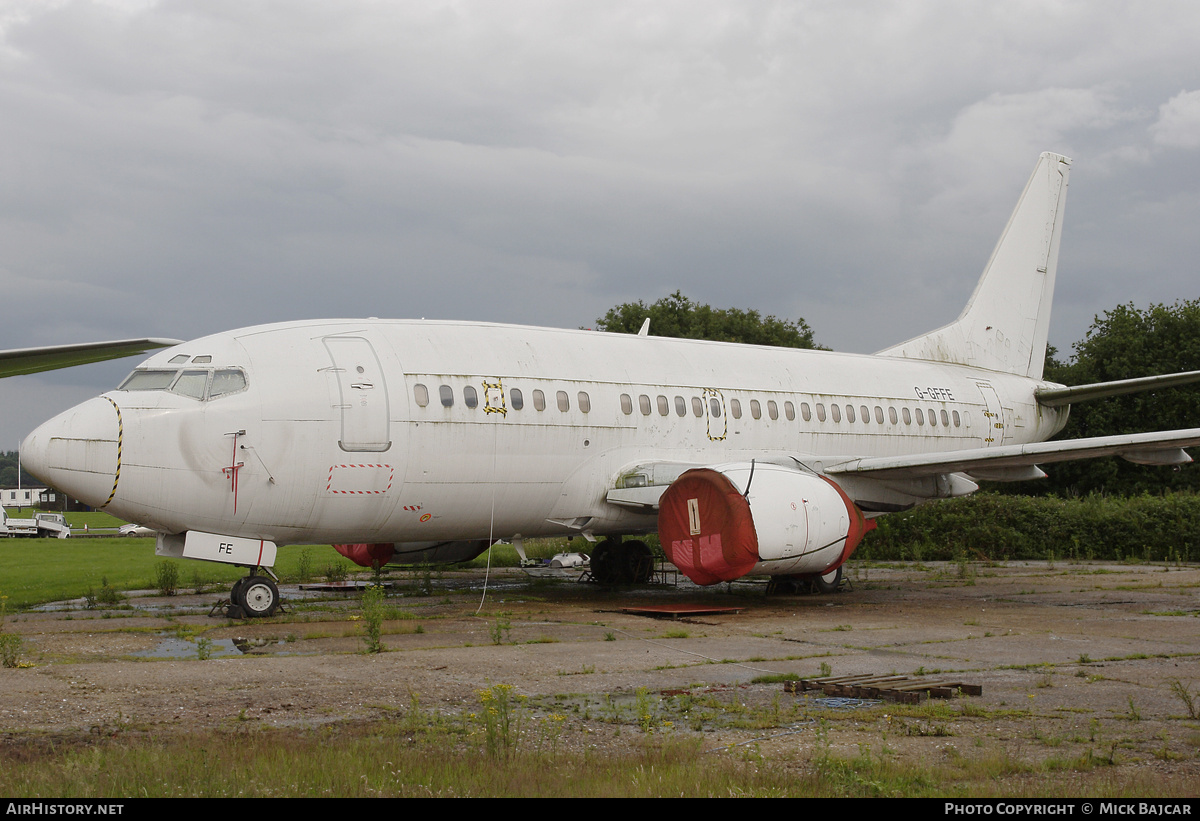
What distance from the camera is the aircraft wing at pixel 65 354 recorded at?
1208 centimetres

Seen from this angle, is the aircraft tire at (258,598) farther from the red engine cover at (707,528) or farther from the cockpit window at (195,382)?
the red engine cover at (707,528)

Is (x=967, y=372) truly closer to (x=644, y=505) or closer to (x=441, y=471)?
(x=644, y=505)

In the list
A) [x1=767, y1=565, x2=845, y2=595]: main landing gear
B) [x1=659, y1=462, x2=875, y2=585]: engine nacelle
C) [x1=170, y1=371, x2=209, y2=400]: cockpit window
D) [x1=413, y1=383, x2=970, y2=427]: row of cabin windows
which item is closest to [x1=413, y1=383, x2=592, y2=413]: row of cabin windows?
[x1=413, y1=383, x2=970, y2=427]: row of cabin windows

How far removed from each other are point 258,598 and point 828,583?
9642 mm

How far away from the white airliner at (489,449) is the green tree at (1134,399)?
3038cm

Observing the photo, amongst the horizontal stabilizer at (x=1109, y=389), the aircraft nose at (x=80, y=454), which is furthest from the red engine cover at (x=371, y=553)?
the horizontal stabilizer at (x=1109, y=389)

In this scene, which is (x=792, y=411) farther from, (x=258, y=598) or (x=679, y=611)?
(x=258, y=598)

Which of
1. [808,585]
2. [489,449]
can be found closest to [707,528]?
[489,449]

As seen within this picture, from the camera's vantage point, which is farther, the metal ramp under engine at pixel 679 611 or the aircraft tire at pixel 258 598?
the metal ramp under engine at pixel 679 611

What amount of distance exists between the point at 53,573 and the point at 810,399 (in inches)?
601

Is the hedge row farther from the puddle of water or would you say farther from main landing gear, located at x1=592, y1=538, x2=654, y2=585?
the puddle of water

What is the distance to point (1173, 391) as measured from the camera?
46.8m

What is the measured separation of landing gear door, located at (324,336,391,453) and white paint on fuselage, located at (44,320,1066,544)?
0.26 feet
